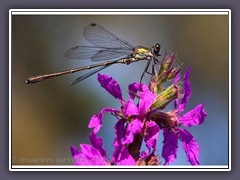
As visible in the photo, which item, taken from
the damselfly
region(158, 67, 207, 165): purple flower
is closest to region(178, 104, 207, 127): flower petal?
region(158, 67, 207, 165): purple flower

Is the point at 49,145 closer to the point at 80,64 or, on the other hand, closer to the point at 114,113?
the point at 80,64

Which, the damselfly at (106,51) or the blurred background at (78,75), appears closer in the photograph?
the damselfly at (106,51)

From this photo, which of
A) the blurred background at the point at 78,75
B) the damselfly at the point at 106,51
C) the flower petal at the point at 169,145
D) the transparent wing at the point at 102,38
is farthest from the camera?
the blurred background at the point at 78,75

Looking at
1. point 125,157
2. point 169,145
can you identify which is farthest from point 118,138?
point 169,145

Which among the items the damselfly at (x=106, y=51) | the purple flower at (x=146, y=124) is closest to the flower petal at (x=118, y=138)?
the purple flower at (x=146, y=124)

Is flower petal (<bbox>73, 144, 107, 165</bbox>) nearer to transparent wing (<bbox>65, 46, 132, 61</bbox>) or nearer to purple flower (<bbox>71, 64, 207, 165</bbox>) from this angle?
purple flower (<bbox>71, 64, 207, 165</bbox>)

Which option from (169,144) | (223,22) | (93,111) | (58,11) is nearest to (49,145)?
(93,111)

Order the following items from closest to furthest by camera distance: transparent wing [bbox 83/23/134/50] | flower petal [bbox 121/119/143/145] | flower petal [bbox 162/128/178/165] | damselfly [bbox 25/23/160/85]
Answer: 1. flower petal [bbox 121/119/143/145]
2. flower petal [bbox 162/128/178/165]
3. damselfly [bbox 25/23/160/85]
4. transparent wing [bbox 83/23/134/50]

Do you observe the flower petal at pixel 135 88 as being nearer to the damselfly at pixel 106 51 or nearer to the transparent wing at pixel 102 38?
the damselfly at pixel 106 51
